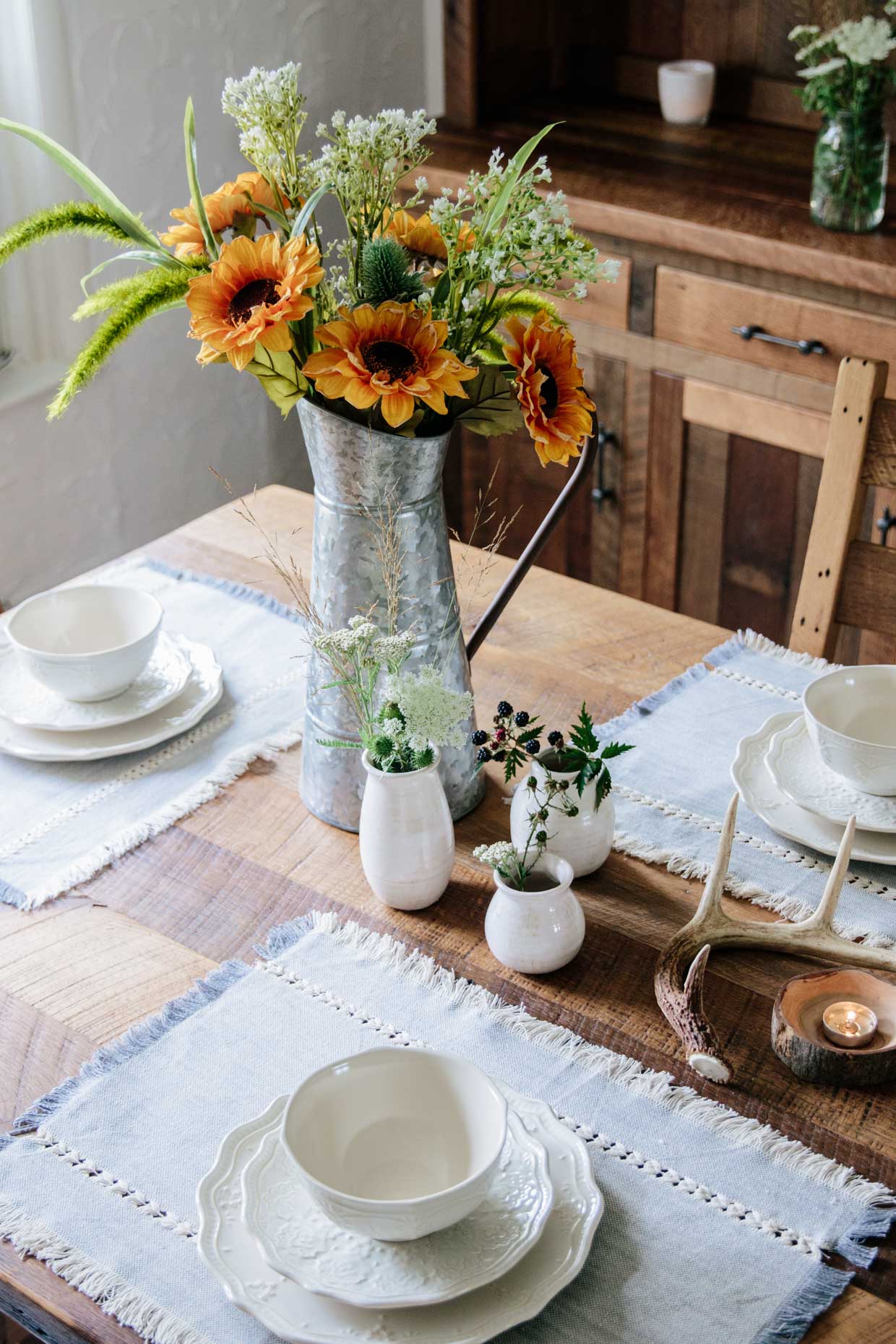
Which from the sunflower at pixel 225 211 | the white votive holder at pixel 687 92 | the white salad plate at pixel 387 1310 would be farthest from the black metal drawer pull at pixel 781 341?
the white salad plate at pixel 387 1310

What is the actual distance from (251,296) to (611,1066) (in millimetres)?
553

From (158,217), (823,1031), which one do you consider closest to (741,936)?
(823,1031)

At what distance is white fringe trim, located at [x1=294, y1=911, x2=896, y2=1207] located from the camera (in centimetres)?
84

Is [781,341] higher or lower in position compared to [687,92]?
lower

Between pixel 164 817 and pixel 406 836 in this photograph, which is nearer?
pixel 406 836

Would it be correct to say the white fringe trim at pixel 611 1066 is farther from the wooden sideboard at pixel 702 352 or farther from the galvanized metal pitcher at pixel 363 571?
the wooden sideboard at pixel 702 352

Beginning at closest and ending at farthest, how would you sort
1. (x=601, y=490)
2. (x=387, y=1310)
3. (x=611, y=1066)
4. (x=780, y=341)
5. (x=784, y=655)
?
1. (x=387, y=1310)
2. (x=611, y=1066)
3. (x=784, y=655)
4. (x=780, y=341)
5. (x=601, y=490)

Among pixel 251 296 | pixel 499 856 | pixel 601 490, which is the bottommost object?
pixel 601 490

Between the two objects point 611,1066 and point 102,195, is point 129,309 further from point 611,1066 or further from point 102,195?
point 611,1066

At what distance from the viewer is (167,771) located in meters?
1.24

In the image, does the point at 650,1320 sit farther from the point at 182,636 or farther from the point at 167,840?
the point at 182,636

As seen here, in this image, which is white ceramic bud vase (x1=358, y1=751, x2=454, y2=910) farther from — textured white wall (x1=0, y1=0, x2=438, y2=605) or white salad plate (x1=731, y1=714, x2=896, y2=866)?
textured white wall (x1=0, y1=0, x2=438, y2=605)

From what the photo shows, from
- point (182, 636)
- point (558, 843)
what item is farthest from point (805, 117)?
point (558, 843)

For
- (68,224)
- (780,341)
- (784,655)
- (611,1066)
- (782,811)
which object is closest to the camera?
(611,1066)
